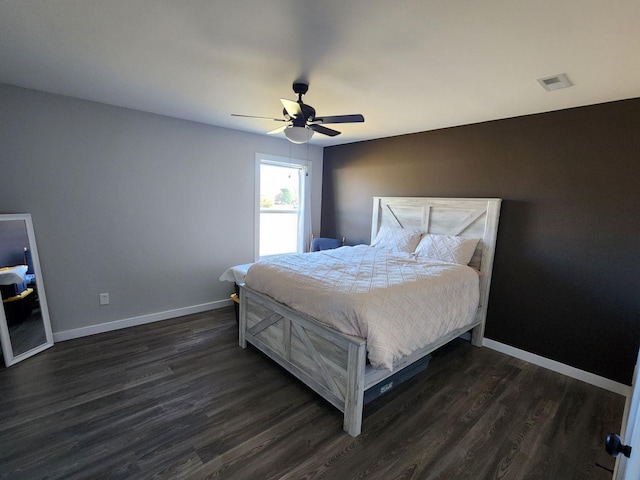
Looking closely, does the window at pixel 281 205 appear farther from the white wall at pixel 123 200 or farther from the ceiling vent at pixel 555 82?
the ceiling vent at pixel 555 82

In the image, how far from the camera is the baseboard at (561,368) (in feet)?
8.16

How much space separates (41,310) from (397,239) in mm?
3957

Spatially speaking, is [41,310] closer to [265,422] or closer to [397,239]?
[265,422]

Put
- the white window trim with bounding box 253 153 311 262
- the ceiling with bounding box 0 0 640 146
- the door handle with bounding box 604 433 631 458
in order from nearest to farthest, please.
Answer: the door handle with bounding box 604 433 631 458 → the ceiling with bounding box 0 0 640 146 → the white window trim with bounding box 253 153 311 262

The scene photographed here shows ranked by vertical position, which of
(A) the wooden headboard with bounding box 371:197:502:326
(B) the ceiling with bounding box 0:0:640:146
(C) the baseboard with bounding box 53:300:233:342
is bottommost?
(C) the baseboard with bounding box 53:300:233:342

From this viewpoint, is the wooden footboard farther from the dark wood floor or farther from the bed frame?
the dark wood floor

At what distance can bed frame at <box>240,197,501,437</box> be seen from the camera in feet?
6.37

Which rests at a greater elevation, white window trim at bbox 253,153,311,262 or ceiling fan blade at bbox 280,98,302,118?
ceiling fan blade at bbox 280,98,302,118

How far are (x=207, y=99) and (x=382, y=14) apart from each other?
77.2 inches

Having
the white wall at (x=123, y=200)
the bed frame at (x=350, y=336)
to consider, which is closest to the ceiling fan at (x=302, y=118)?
the bed frame at (x=350, y=336)

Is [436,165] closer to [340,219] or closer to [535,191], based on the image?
[535,191]

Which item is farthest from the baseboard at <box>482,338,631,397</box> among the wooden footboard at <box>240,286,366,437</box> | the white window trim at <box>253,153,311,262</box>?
the white window trim at <box>253,153,311,262</box>

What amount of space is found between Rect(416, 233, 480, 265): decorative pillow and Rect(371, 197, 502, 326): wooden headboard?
0.13m

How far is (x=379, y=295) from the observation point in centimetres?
205
